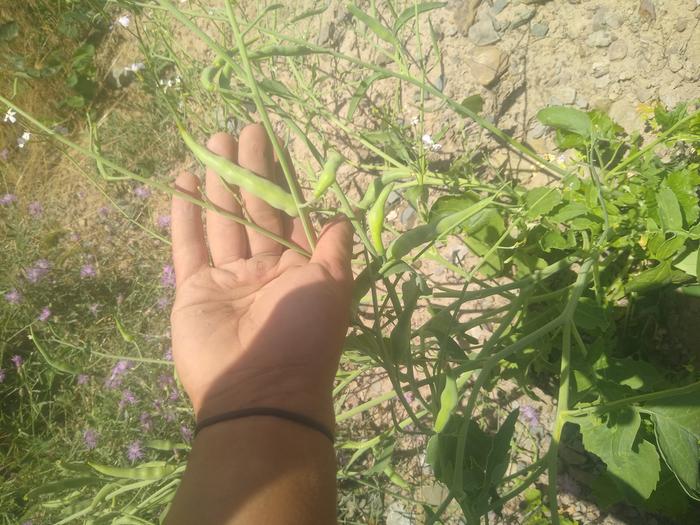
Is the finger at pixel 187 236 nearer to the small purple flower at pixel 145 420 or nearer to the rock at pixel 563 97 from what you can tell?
the small purple flower at pixel 145 420

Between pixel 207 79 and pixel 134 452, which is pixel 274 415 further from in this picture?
pixel 134 452

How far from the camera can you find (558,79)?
1.58 meters

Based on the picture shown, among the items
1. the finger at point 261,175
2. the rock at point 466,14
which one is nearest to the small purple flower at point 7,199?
the finger at point 261,175

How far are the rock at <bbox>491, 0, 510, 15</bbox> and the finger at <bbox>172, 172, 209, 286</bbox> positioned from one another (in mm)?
1126

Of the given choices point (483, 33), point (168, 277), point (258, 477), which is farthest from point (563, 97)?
point (168, 277)

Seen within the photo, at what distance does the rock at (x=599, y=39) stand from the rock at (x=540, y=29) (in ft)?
0.43

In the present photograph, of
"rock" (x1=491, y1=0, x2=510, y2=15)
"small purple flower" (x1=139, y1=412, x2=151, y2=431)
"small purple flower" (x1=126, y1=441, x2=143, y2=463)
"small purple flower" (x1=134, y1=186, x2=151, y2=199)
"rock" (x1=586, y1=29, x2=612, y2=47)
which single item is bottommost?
"small purple flower" (x1=126, y1=441, x2=143, y2=463)

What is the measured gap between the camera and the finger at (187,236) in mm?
1265

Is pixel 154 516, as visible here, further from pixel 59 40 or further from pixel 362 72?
pixel 59 40

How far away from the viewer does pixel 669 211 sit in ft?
3.18

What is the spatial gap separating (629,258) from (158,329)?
5.26 feet

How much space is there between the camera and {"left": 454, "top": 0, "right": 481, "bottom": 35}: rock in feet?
5.54

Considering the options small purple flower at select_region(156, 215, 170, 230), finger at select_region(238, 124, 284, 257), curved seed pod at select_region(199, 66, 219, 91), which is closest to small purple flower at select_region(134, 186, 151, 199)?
small purple flower at select_region(156, 215, 170, 230)

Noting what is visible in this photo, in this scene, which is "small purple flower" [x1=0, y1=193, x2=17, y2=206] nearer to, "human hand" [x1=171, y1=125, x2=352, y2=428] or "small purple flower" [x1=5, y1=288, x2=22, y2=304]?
"small purple flower" [x1=5, y1=288, x2=22, y2=304]
